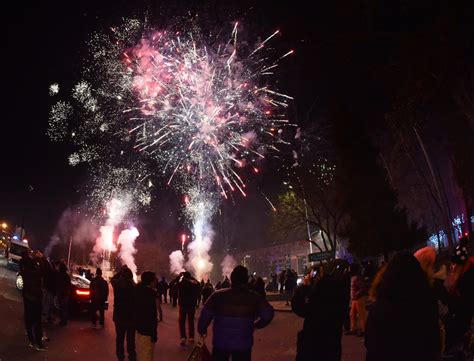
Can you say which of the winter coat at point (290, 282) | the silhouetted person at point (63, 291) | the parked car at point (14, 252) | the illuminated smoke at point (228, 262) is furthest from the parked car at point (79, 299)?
the illuminated smoke at point (228, 262)

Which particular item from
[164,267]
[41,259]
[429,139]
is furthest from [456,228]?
[164,267]

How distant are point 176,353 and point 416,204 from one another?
106 ft

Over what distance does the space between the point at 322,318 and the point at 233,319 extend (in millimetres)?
984

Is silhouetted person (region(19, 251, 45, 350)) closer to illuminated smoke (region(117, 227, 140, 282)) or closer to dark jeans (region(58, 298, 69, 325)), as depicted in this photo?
dark jeans (region(58, 298, 69, 325))

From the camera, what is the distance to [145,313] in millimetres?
7250

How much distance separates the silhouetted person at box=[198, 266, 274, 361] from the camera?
557 centimetres

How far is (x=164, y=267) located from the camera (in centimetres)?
7356

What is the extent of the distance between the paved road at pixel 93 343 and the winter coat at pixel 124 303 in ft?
3.27

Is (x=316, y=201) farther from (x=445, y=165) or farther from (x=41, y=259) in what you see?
(x=41, y=259)

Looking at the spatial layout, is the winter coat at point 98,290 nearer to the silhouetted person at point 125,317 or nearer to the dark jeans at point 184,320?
the dark jeans at point 184,320

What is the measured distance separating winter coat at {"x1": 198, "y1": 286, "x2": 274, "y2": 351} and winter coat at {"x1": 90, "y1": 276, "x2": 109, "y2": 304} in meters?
9.15

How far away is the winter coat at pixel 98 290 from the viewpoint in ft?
46.1

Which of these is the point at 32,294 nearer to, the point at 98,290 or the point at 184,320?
the point at 184,320

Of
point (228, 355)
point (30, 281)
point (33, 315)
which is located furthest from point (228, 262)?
point (228, 355)
